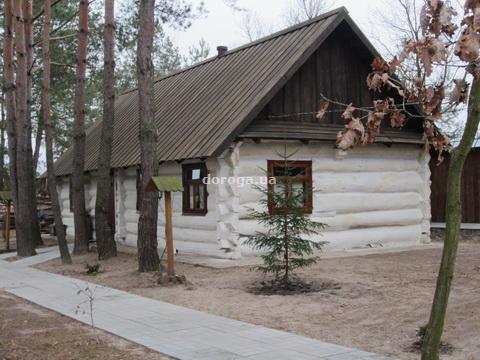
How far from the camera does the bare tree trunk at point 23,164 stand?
17.6 meters

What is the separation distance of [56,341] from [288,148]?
28.8 feet

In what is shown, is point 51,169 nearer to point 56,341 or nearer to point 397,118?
point 56,341

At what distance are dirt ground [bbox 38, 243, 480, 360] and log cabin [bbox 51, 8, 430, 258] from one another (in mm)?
1736

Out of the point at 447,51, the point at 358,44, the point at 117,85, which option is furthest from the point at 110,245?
the point at 117,85

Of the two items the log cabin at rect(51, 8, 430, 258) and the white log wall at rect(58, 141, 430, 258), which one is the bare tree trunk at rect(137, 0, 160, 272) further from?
the white log wall at rect(58, 141, 430, 258)

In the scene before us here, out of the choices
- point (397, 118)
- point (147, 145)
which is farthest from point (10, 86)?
point (397, 118)

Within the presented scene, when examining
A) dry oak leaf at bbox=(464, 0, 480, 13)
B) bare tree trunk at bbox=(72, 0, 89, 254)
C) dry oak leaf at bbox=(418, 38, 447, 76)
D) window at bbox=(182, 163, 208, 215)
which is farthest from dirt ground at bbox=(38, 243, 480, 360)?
dry oak leaf at bbox=(464, 0, 480, 13)

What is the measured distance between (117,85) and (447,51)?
149 feet

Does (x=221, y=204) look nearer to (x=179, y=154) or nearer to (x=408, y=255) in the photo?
(x=179, y=154)

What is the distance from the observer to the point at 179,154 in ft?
47.7

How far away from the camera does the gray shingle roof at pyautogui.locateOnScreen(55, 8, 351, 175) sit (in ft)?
45.7

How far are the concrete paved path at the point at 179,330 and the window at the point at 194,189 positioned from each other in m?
4.08

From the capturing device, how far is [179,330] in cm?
769

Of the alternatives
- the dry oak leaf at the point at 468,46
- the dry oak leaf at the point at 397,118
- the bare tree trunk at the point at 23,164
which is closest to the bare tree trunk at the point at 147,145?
the bare tree trunk at the point at 23,164
